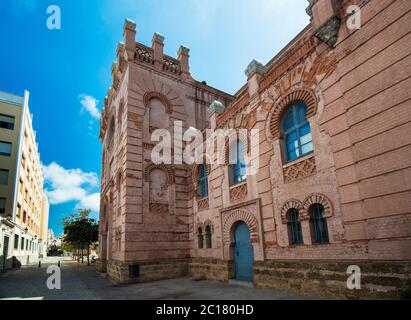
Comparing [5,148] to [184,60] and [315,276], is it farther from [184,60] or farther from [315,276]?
[315,276]

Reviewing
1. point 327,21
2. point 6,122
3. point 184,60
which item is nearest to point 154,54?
point 184,60

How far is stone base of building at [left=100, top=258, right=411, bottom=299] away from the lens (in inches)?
247

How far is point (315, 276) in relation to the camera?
26.3ft

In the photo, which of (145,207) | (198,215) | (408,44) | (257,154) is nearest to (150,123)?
(145,207)

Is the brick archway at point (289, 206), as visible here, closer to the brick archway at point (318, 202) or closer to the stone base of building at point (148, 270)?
the brick archway at point (318, 202)

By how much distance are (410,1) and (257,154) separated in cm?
639

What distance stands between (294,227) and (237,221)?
3.25 metres

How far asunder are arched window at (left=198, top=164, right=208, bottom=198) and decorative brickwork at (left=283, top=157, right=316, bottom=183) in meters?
6.26

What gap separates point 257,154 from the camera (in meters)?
11.0

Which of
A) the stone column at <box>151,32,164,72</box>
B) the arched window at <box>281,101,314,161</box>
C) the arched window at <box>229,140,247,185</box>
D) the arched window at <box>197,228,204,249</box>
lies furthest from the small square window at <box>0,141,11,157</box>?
the arched window at <box>281,101,314,161</box>

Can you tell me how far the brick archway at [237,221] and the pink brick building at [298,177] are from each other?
0.23ft

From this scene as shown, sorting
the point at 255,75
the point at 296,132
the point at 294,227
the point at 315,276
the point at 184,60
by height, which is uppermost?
the point at 184,60

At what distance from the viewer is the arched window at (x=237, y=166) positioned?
12.3 m
